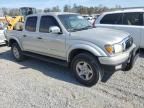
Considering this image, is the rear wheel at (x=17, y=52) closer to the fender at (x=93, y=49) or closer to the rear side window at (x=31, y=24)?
the rear side window at (x=31, y=24)

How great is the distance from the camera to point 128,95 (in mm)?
4379

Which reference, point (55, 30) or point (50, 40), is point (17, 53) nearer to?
point (50, 40)

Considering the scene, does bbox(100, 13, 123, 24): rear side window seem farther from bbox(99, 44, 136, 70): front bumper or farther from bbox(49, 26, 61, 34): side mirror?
bbox(99, 44, 136, 70): front bumper

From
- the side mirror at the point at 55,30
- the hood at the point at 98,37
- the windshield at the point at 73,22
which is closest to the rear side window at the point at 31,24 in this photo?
the windshield at the point at 73,22

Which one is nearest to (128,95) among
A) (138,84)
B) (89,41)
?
(138,84)

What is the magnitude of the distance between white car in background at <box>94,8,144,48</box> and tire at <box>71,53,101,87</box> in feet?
11.0

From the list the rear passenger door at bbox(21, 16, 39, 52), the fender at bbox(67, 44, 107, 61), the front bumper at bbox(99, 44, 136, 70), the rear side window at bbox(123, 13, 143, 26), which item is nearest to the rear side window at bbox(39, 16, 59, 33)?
the rear passenger door at bbox(21, 16, 39, 52)

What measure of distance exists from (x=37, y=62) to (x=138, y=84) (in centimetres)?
389

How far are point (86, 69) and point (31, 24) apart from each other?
2.82m

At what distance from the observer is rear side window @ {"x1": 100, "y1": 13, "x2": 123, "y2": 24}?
26.8 ft

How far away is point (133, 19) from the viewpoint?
7797 millimetres

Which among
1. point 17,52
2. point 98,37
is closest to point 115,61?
point 98,37

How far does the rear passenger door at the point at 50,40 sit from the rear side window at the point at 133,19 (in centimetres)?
351

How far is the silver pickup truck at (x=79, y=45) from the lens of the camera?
15.1 feet
